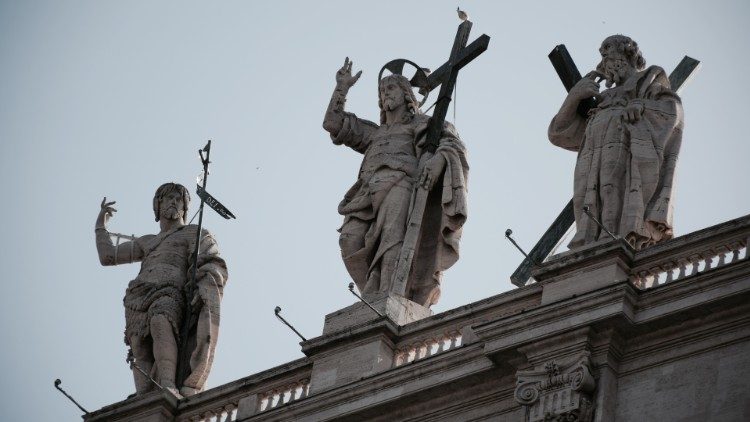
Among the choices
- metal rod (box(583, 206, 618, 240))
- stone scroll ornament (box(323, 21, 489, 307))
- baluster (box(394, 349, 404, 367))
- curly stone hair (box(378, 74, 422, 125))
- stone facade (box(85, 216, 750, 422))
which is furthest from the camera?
curly stone hair (box(378, 74, 422, 125))

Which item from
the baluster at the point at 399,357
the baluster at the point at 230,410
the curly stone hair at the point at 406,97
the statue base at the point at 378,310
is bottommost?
the baluster at the point at 230,410

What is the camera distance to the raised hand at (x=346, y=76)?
29016 millimetres

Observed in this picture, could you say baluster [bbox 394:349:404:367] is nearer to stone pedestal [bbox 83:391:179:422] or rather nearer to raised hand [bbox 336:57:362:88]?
stone pedestal [bbox 83:391:179:422]

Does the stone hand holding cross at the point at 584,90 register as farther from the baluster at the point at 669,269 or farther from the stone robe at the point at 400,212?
the baluster at the point at 669,269

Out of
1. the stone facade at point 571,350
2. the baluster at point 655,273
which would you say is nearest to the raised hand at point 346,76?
the stone facade at point 571,350

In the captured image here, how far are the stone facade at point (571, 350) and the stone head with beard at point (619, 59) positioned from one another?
2651 mm

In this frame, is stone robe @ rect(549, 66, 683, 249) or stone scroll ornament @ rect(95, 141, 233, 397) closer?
stone robe @ rect(549, 66, 683, 249)

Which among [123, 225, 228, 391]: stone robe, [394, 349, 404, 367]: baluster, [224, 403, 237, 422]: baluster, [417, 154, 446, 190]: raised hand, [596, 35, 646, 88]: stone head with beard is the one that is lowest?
[224, 403, 237, 422]: baluster

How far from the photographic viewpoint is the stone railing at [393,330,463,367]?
25359 millimetres

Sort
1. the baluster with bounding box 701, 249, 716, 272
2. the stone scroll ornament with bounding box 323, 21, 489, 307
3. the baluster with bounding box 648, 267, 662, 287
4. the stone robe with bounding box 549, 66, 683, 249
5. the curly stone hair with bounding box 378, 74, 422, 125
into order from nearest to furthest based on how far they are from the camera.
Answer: the baluster with bounding box 701, 249, 716, 272 < the baluster with bounding box 648, 267, 662, 287 < the stone robe with bounding box 549, 66, 683, 249 < the stone scroll ornament with bounding box 323, 21, 489, 307 < the curly stone hair with bounding box 378, 74, 422, 125

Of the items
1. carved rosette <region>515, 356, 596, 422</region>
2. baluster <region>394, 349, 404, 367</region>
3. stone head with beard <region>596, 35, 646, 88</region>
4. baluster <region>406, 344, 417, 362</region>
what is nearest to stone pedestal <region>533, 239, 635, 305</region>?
carved rosette <region>515, 356, 596, 422</region>

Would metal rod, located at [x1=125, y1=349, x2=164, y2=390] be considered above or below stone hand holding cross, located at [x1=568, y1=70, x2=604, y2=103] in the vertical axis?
below

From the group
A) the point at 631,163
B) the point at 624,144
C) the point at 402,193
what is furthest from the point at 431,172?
the point at 631,163

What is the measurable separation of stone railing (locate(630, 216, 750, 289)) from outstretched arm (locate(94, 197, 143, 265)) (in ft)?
24.0
